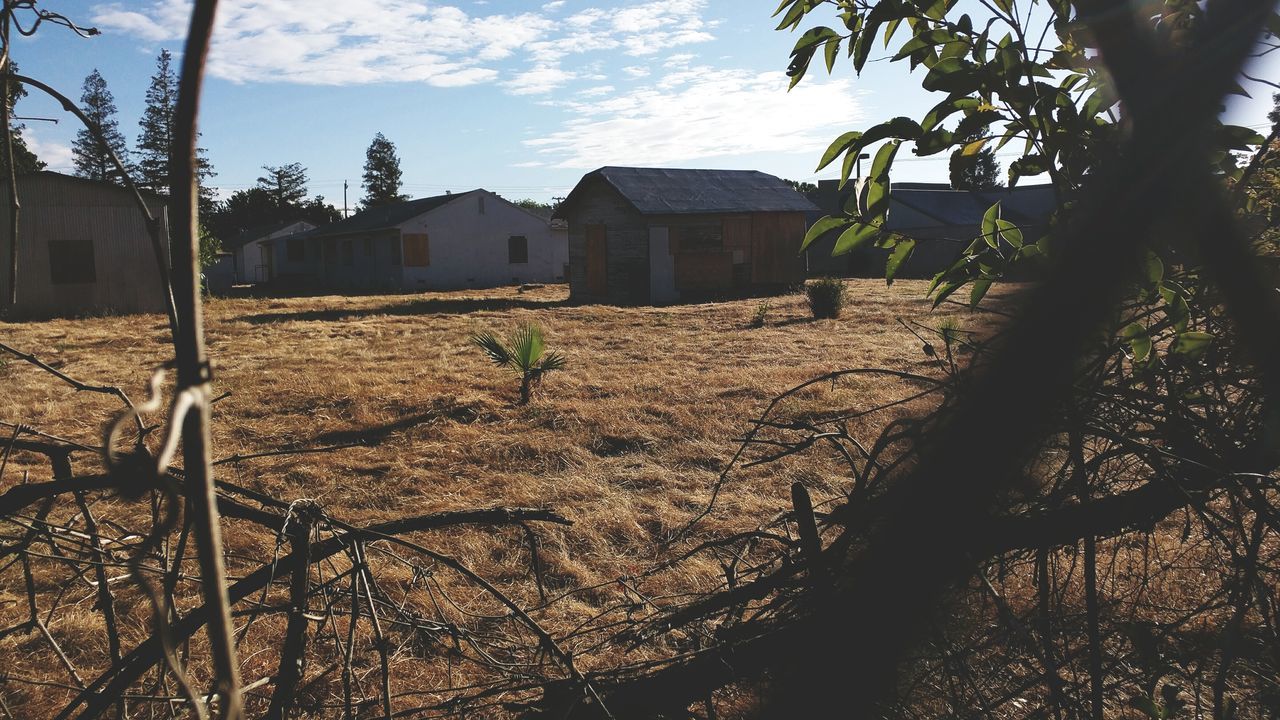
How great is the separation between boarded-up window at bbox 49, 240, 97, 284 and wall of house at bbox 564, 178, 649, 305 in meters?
11.7

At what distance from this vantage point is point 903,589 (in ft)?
3.95

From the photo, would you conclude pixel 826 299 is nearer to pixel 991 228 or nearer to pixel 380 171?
pixel 991 228

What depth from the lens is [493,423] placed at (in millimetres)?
7512

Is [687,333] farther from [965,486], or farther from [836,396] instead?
[965,486]

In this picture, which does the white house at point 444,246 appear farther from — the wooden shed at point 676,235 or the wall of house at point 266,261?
the wooden shed at point 676,235

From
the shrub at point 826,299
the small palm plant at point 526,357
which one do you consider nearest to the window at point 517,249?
the shrub at point 826,299

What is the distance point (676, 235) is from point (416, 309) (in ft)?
23.1

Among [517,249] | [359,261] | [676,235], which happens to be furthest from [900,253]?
[359,261]

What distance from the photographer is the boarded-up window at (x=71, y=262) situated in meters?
19.1

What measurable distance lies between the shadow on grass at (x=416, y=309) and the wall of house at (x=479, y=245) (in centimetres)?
690

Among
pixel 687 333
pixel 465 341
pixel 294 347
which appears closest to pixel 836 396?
pixel 687 333

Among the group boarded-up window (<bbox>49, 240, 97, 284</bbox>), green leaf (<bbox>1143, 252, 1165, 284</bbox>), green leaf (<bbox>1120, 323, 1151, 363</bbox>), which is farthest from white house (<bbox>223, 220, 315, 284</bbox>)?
green leaf (<bbox>1143, 252, 1165, 284</bbox>)

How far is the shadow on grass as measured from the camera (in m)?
18.4

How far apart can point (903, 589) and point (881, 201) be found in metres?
0.66
